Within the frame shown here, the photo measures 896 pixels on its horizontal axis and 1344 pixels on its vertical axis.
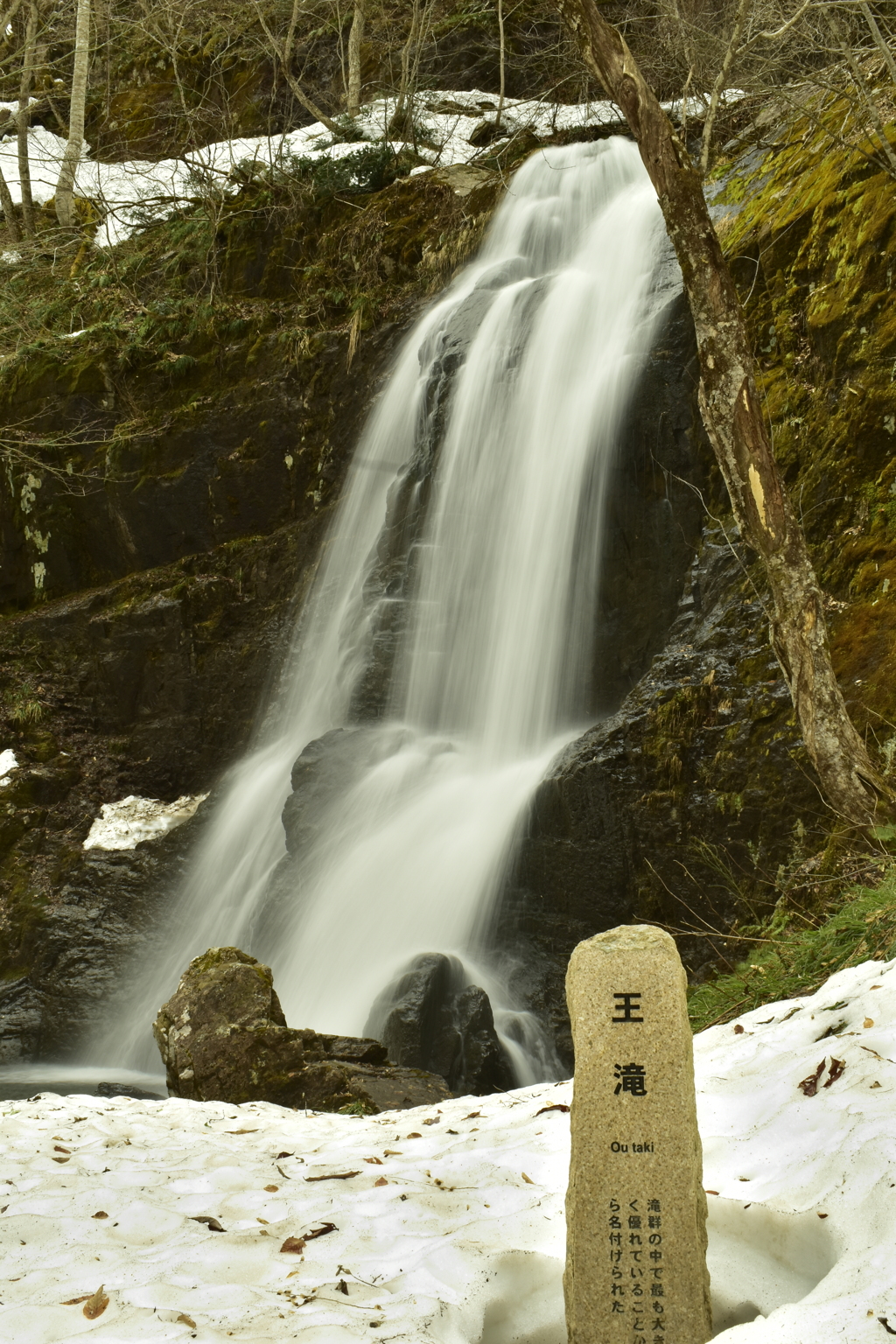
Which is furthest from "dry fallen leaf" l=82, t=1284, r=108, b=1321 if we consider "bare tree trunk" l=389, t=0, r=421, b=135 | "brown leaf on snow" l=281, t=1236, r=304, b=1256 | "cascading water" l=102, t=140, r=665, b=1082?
"bare tree trunk" l=389, t=0, r=421, b=135

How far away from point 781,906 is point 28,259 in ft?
50.8

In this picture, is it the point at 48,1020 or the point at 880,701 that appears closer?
the point at 880,701

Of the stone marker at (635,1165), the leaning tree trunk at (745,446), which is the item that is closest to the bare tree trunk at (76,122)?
the leaning tree trunk at (745,446)

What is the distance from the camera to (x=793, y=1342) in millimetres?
2227

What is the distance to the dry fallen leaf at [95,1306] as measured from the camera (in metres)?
2.73

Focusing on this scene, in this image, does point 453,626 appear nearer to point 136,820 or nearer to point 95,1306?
point 136,820

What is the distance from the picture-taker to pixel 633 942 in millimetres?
2686

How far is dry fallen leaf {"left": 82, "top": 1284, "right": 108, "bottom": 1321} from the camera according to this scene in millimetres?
2730

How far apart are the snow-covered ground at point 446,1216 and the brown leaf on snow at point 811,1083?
19mm

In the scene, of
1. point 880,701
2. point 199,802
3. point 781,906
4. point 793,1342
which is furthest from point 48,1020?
point 793,1342

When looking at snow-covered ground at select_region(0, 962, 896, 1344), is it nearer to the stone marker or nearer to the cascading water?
the stone marker

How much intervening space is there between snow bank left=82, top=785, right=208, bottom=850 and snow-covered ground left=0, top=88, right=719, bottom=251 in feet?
28.3

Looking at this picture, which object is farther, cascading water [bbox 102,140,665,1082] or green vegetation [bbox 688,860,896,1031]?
cascading water [bbox 102,140,665,1082]

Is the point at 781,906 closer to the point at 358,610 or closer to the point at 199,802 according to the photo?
the point at 358,610
